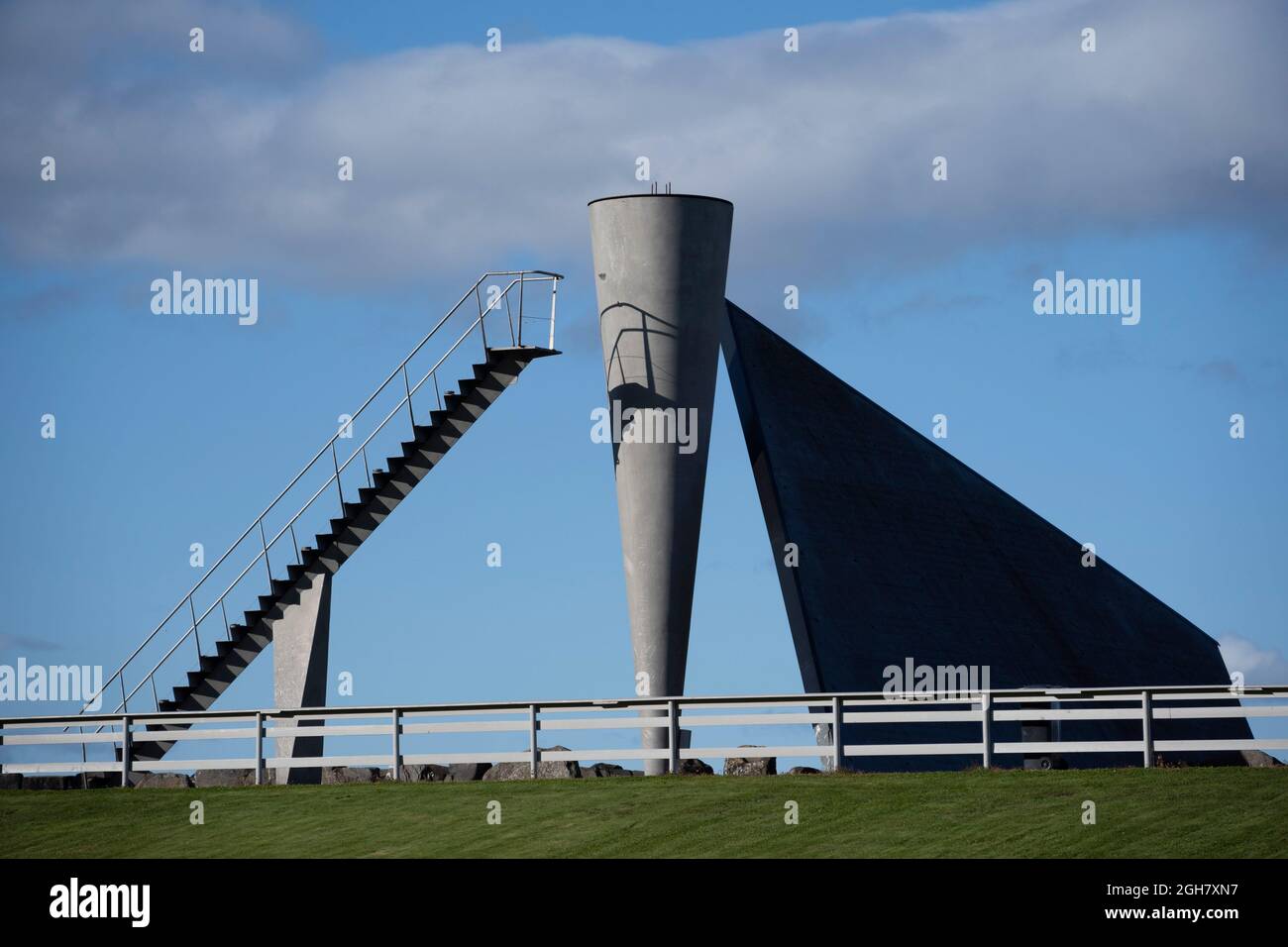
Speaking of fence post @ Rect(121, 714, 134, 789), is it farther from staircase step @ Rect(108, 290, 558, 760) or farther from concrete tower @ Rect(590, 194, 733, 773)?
concrete tower @ Rect(590, 194, 733, 773)

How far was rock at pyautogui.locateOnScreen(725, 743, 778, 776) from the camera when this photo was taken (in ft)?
93.6

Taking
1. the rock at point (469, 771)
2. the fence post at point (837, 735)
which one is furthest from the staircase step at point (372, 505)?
the fence post at point (837, 735)

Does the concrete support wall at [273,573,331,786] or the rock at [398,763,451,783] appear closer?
the rock at [398,763,451,783]

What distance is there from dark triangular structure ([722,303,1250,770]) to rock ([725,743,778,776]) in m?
5.00

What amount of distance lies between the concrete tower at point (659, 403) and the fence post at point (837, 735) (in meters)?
7.67

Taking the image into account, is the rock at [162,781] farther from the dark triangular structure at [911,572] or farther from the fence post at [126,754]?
the dark triangular structure at [911,572]

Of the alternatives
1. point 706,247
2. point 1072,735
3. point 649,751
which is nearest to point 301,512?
point 706,247

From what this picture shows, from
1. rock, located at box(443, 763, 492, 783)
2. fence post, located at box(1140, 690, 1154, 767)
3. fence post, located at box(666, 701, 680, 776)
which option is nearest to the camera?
fence post, located at box(1140, 690, 1154, 767)

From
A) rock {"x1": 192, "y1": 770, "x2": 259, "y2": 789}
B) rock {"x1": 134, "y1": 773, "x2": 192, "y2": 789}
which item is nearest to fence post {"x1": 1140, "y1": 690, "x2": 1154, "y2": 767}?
rock {"x1": 192, "y1": 770, "x2": 259, "y2": 789}

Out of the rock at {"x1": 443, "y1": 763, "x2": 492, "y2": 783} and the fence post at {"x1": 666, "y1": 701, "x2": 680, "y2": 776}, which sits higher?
the fence post at {"x1": 666, "y1": 701, "x2": 680, "y2": 776}

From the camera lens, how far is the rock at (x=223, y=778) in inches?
1303

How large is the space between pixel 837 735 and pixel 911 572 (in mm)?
11119

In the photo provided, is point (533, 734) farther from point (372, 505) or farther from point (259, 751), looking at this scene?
point (372, 505)

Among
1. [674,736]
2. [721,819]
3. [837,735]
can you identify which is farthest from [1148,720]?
[674,736]
